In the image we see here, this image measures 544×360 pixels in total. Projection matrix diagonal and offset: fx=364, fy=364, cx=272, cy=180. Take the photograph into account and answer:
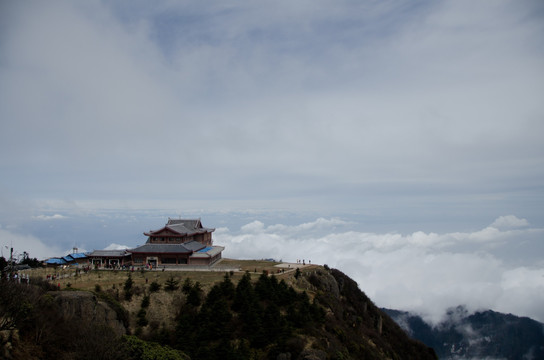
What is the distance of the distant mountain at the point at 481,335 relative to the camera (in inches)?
5930

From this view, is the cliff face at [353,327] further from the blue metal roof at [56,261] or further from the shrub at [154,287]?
the blue metal roof at [56,261]

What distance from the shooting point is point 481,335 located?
16425 cm

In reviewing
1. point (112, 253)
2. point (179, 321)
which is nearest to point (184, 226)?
point (112, 253)

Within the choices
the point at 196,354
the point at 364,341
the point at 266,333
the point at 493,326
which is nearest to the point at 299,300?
the point at 266,333

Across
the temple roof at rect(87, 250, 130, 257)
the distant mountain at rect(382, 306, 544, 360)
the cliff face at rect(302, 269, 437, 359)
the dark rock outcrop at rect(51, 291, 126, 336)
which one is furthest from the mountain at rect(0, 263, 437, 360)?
the distant mountain at rect(382, 306, 544, 360)

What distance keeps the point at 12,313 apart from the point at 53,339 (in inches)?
156

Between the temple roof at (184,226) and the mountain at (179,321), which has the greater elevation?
the temple roof at (184,226)

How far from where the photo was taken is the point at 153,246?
75375 millimetres

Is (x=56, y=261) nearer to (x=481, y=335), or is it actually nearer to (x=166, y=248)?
(x=166, y=248)

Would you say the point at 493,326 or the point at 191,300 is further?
the point at 493,326

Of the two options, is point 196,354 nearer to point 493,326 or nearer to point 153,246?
point 153,246

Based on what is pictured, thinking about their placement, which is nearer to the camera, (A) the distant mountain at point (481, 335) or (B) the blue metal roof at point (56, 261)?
(B) the blue metal roof at point (56, 261)

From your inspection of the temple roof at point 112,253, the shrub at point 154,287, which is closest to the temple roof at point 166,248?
the temple roof at point 112,253

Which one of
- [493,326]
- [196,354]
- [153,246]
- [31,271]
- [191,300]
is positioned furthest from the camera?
[493,326]
